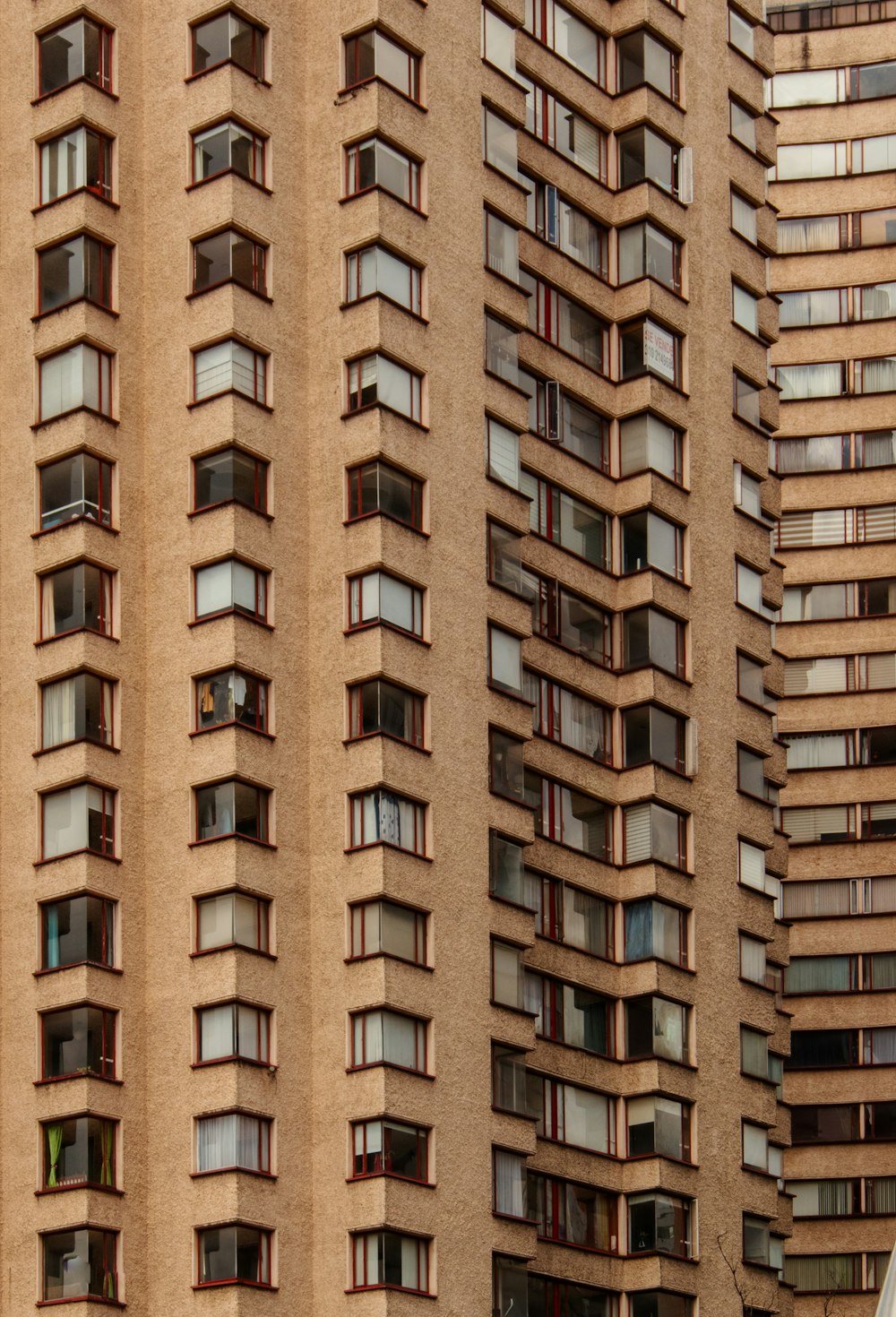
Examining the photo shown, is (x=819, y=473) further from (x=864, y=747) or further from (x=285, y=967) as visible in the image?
(x=285, y=967)

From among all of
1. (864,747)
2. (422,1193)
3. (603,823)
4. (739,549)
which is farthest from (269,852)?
(864,747)

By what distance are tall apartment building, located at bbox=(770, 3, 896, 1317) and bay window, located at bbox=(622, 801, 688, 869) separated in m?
22.4

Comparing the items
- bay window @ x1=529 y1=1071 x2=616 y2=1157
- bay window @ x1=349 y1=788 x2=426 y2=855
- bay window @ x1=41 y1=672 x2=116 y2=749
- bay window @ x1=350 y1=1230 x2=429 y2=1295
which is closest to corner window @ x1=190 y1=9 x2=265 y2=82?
bay window @ x1=41 y1=672 x2=116 y2=749

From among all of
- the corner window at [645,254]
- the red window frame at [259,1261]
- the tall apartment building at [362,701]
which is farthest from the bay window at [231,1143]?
the corner window at [645,254]

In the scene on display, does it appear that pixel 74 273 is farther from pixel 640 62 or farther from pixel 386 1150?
pixel 386 1150

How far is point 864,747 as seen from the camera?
107 m

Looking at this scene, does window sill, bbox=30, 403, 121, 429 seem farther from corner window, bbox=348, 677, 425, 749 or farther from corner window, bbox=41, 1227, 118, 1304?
corner window, bbox=41, 1227, 118, 1304

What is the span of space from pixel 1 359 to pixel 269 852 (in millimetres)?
15314

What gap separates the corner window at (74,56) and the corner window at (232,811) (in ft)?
63.2

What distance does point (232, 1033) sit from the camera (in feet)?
224

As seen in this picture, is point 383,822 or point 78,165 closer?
point 383,822

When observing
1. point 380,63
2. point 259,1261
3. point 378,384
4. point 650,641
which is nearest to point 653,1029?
point 650,641

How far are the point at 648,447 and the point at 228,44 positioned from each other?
17703 mm

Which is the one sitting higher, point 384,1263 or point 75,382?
point 75,382
